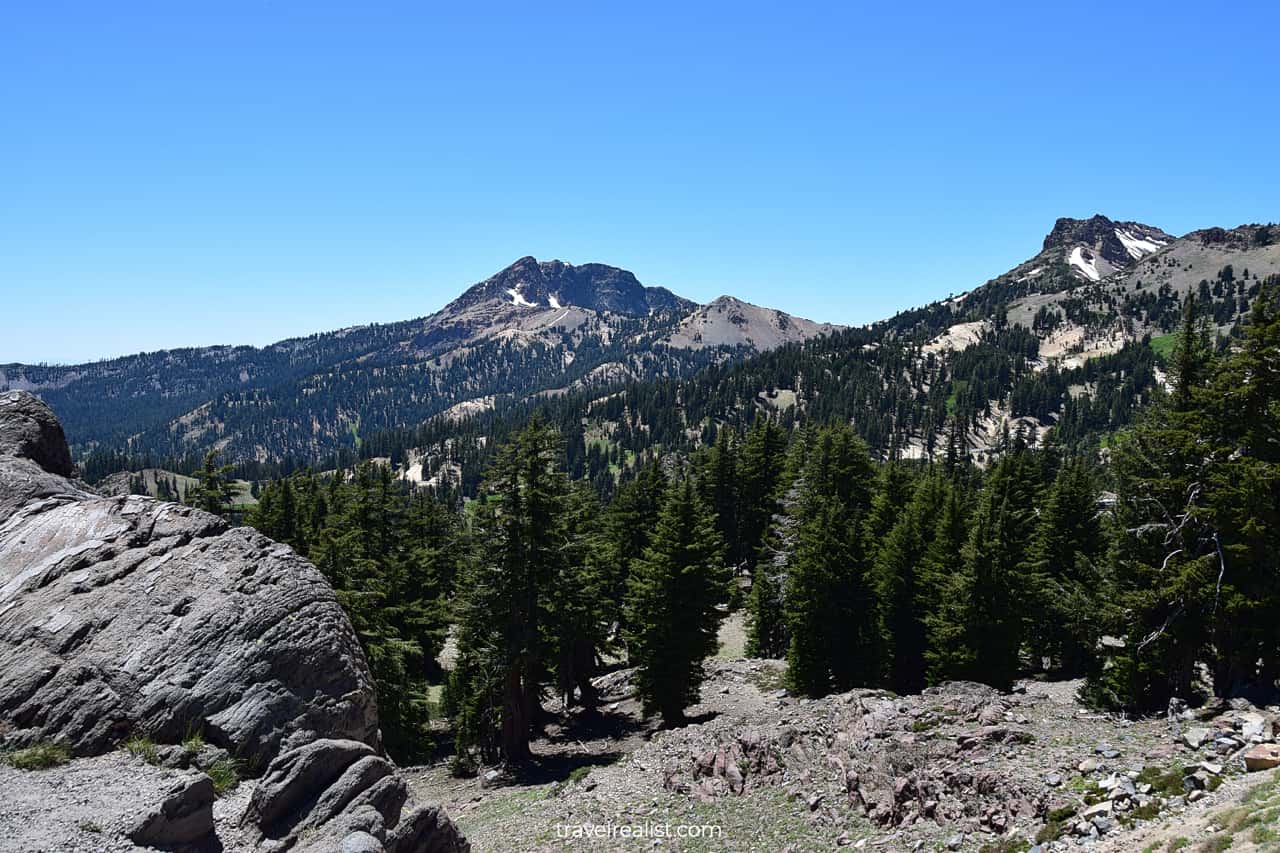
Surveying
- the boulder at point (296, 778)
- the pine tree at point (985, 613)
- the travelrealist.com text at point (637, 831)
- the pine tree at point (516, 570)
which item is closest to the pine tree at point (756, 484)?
the pine tree at point (985, 613)

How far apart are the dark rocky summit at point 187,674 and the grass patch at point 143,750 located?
0.83ft

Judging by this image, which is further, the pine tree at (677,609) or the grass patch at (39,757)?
the pine tree at (677,609)

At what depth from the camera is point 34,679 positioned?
54.5 feet

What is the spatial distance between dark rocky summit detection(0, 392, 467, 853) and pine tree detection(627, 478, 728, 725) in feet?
58.9

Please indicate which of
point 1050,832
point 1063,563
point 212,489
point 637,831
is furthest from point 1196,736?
point 212,489

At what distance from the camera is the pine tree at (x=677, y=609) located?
3550 cm

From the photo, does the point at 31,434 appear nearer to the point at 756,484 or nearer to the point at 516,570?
the point at 516,570

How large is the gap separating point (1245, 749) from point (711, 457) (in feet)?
165

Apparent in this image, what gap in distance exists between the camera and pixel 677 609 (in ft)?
118

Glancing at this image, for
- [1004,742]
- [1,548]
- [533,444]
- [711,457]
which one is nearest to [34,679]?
[1,548]

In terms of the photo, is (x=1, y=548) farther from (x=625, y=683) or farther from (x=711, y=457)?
(x=711, y=457)

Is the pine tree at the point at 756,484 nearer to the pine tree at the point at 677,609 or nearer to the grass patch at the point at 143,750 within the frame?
the pine tree at the point at 677,609

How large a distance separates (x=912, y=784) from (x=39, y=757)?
21.7m

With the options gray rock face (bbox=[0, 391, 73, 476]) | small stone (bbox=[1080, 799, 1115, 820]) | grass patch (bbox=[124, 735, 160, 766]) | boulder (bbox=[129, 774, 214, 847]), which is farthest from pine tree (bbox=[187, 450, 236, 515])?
small stone (bbox=[1080, 799, 1115, 820])
